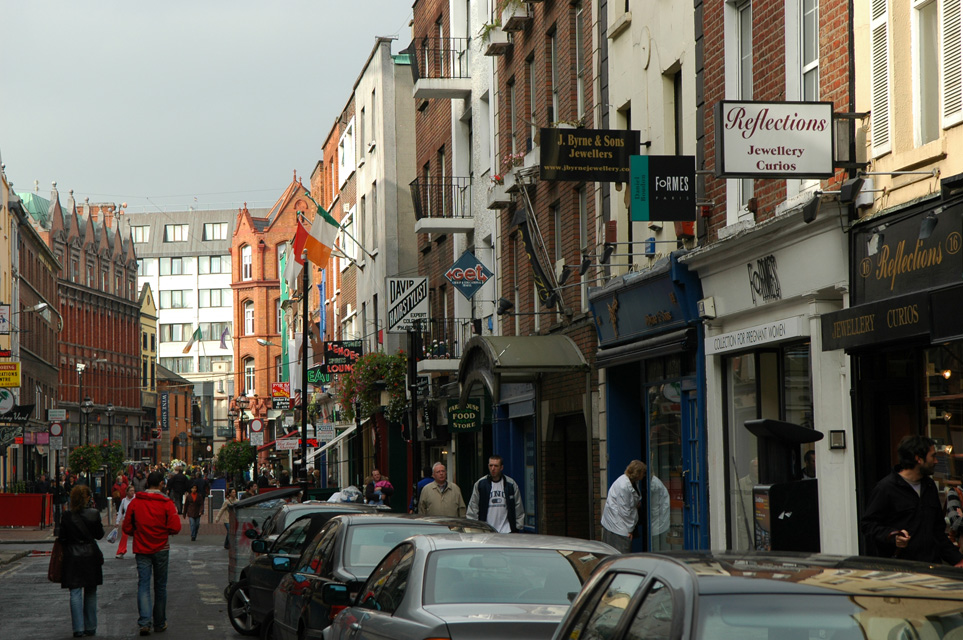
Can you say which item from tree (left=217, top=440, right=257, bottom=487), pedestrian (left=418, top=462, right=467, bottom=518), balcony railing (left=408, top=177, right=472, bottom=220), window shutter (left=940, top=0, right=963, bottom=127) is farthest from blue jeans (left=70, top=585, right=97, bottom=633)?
tree (left=217, top=440, right=257, bottom=487)

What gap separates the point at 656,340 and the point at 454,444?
659 inches

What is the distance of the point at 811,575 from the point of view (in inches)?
Result: 170

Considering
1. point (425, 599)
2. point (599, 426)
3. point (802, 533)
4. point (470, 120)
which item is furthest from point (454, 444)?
point (425, 599)

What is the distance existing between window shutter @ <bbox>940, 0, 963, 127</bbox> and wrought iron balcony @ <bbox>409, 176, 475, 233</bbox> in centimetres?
2041

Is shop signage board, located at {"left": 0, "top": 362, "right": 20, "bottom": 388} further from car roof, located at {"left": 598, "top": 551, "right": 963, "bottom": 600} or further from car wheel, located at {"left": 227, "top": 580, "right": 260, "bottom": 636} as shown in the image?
car roof, located at {"left": 598, "top": 551, "right": 963, "bottom": 600}

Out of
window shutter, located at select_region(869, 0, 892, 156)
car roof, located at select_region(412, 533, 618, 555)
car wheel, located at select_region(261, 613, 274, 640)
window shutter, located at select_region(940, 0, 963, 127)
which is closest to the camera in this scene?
car roof, located at select_region(412, 533, 618, 555)

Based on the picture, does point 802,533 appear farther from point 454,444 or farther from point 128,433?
point 128,433

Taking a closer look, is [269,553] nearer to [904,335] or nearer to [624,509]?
[624,509]

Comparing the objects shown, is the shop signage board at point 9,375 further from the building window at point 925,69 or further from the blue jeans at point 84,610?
the building window at point 925,69

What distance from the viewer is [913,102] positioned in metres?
11.8

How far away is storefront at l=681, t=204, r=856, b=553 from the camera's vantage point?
13.1m

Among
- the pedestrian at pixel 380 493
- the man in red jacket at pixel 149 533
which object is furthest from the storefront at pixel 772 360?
the pedestrian at pixel 380 493

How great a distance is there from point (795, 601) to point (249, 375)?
11528 centimetres

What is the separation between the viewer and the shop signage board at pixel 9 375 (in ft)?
135
